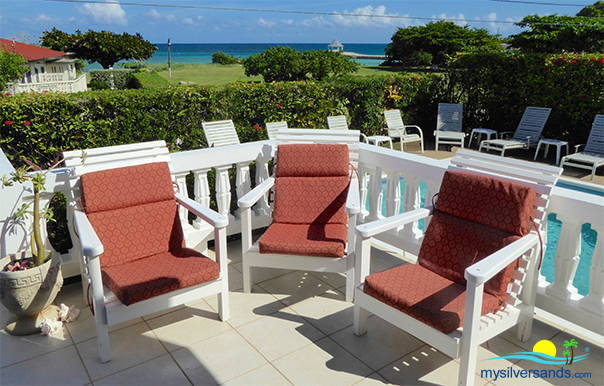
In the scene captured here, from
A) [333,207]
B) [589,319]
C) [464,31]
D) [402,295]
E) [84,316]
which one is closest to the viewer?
[402,295]

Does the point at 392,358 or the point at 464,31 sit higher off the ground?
the point at 464,31

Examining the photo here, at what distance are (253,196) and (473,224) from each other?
1.51 meters

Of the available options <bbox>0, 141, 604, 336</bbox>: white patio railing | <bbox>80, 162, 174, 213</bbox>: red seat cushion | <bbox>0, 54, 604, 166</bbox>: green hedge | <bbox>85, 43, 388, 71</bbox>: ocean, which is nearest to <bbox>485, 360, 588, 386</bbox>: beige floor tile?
<bbox>0, 141, 604, 336</bbox>: white patio railing

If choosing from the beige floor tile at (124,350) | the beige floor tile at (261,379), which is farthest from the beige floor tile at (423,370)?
the beige floor tile at (124,350)

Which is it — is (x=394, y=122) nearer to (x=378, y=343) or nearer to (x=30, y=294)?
(x=378, y=343)

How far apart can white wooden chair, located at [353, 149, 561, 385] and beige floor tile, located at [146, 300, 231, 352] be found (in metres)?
0.92

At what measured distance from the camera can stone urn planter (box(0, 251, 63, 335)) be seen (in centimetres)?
266

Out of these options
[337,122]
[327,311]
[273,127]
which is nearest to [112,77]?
[337,122]

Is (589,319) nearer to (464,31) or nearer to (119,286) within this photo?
(119,286)

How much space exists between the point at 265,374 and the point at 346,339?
1.90ft

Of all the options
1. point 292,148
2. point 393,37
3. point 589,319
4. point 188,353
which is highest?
point 393,37

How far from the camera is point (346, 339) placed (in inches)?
110

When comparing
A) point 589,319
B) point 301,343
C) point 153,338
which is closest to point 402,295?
point 301,343

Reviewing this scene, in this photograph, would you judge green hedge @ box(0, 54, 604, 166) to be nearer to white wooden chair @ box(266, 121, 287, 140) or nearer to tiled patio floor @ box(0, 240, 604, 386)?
white wooden chair @ box(266, 121, 287, 140)
